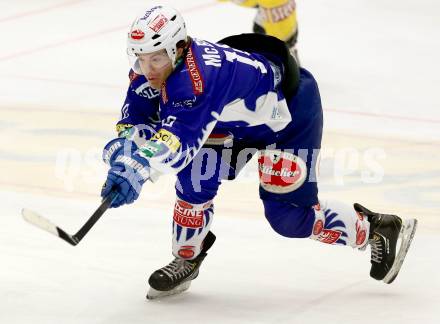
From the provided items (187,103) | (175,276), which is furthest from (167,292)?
(187,103)

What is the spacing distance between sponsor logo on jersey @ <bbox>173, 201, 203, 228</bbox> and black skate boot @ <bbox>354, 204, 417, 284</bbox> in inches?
28.2

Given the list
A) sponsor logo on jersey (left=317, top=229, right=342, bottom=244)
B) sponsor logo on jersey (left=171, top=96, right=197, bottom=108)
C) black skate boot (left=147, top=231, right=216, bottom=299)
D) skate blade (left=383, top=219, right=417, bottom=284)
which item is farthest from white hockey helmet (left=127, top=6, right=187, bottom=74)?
skate blade (left=383, top=219, right=417, bottom=284)

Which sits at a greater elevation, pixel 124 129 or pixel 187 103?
pixel 187 103

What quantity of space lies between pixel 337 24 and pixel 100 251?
5.05 m

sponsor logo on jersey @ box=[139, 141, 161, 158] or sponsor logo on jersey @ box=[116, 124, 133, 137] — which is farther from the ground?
sponsor logo on jersey @ box=[139, 141, 161, 158]

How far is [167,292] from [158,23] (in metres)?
1.07

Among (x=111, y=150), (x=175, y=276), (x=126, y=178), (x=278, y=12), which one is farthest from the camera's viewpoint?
(x=278, y=12)

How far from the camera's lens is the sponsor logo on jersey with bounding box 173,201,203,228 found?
430 centimetres

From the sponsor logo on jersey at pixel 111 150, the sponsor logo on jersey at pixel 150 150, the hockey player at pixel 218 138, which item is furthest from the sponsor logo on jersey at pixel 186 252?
the sponsor logo on jersey at pixel 150 150

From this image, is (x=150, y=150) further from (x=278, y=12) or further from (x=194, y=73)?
(x=278, y=12)

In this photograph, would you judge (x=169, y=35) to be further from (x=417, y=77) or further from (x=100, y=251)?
(x=417, y=77)

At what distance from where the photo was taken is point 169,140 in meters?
3.77

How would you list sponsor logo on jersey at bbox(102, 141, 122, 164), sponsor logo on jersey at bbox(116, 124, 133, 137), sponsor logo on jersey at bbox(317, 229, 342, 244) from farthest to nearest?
sponsor logo on jersey at bbox(317, 229, 342, 244) < sponsor logo on jersey at bbox(116, 124, 133, 137) < sponsor logo on jersey at bbox(102, 141, 122, 164)

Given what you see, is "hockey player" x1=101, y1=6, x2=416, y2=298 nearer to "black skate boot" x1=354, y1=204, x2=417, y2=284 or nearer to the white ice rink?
"black skate boot" x1=354, y1=204, x2=417, y2=284
